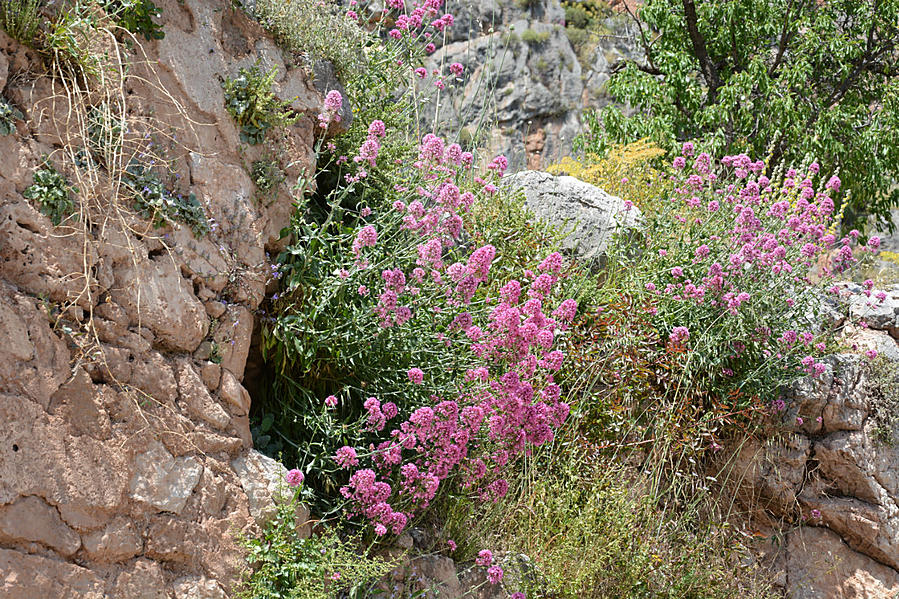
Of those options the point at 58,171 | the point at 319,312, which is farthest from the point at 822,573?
the point at 58,171

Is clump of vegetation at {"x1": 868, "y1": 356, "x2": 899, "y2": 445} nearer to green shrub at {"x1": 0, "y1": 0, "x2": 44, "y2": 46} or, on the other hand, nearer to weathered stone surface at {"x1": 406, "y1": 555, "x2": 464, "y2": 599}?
weathered stone surface at {"x1": 406, "y1": 555, "x2": 464, "y2": 599}

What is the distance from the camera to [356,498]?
2973 mm

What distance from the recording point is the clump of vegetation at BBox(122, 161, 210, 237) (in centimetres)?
290

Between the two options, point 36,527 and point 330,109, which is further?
point 330,109

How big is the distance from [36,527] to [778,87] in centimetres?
989

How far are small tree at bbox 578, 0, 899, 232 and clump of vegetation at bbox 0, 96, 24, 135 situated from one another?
25.8 ft

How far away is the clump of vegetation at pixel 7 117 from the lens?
2566 mm

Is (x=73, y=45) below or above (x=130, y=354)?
above

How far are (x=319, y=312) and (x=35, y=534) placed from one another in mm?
1356

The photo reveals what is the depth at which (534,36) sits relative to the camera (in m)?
24.0

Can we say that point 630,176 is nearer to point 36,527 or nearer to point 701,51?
point 701,51

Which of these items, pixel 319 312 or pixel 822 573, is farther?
pixel 822 573

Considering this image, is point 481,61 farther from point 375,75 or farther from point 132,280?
point 132,280

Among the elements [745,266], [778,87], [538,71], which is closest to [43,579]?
[745,266]
